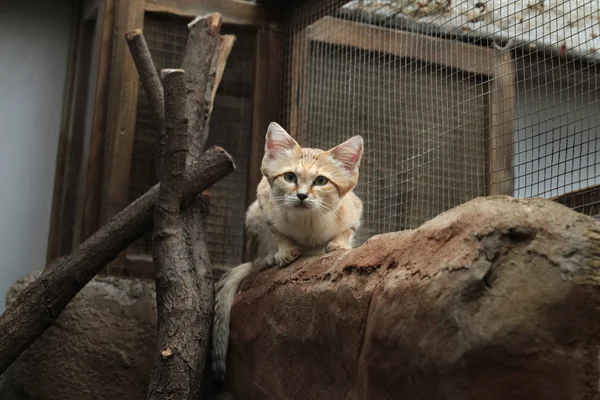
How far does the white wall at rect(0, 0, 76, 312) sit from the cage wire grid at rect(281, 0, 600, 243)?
1775 mm

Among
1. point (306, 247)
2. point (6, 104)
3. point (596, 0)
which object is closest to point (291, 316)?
point (306, 247)

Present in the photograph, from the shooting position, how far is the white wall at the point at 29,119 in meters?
5.88

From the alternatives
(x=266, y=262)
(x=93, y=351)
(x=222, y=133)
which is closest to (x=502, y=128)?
(x=266, y=262)

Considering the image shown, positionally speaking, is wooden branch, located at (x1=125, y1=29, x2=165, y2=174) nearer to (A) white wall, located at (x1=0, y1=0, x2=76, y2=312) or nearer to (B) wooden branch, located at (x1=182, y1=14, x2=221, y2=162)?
(B) wooden branch, located at (x1=182, y1=14, x2=221, y2=162)

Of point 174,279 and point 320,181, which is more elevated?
point 320,181

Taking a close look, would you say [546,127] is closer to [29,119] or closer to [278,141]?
[278,141]

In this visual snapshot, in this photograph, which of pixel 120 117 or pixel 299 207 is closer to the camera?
pixel 299 207

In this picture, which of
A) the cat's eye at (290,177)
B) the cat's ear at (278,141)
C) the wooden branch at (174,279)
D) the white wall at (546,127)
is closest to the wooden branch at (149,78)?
the wooden branch at (174,279)

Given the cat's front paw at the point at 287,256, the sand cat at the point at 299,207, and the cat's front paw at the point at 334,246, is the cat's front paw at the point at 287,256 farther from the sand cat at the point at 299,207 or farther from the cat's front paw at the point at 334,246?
the cat's front paw at the point at 334,246

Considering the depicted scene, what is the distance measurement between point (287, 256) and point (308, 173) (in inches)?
16.1

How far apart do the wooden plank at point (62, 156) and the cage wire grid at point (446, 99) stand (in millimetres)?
1579

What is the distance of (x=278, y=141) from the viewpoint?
13.9 ft

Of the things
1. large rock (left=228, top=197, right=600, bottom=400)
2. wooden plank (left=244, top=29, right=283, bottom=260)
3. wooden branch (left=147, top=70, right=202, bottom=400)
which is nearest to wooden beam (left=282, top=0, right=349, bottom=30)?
wooden plank (left=244, top=29, right=283, bottom=260)

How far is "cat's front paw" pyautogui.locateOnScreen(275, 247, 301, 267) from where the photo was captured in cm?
404
